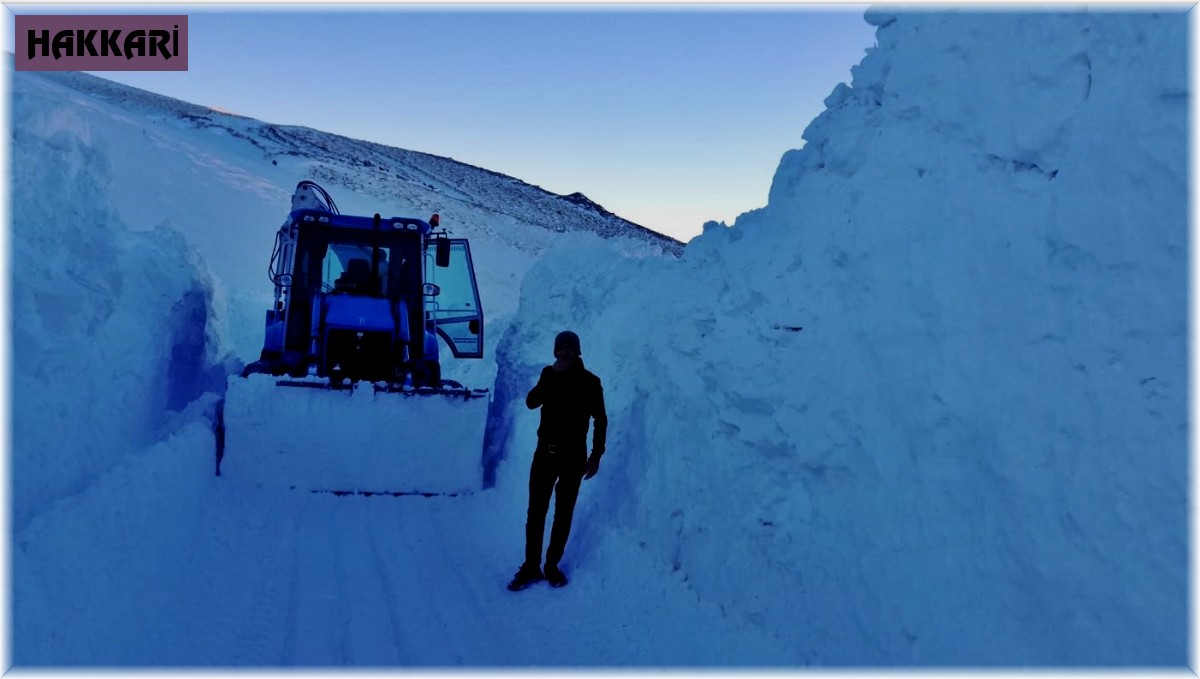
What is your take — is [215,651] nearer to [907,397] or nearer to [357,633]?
[357,633]

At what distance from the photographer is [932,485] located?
373 centimetres

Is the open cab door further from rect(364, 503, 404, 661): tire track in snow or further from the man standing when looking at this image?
the man standing

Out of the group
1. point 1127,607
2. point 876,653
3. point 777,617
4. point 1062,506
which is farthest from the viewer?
point 777,617

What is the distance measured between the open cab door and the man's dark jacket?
510 centimetres

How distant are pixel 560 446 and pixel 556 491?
0.94 feet

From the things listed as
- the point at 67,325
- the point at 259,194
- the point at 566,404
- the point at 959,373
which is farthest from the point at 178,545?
the point at 259,194

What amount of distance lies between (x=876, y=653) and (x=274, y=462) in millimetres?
6039

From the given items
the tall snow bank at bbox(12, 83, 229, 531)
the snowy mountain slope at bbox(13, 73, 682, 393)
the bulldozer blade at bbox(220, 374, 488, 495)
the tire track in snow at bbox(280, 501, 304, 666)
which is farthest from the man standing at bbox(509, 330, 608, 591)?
the snowy mountain slope at bbox(13, 73, 682, 393)

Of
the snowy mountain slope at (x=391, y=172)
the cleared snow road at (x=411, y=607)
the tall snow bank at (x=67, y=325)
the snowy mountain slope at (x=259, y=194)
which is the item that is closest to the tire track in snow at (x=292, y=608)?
the cleared snow road at (x=411, y=607)

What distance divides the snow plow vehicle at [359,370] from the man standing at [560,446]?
2981 millimetres

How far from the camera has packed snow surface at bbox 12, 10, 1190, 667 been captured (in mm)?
3170

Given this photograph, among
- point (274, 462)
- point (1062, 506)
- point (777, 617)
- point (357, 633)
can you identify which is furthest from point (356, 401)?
point (1062, 506)

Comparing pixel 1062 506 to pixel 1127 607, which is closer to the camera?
pixel 1127 607

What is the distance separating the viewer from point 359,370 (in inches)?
386
